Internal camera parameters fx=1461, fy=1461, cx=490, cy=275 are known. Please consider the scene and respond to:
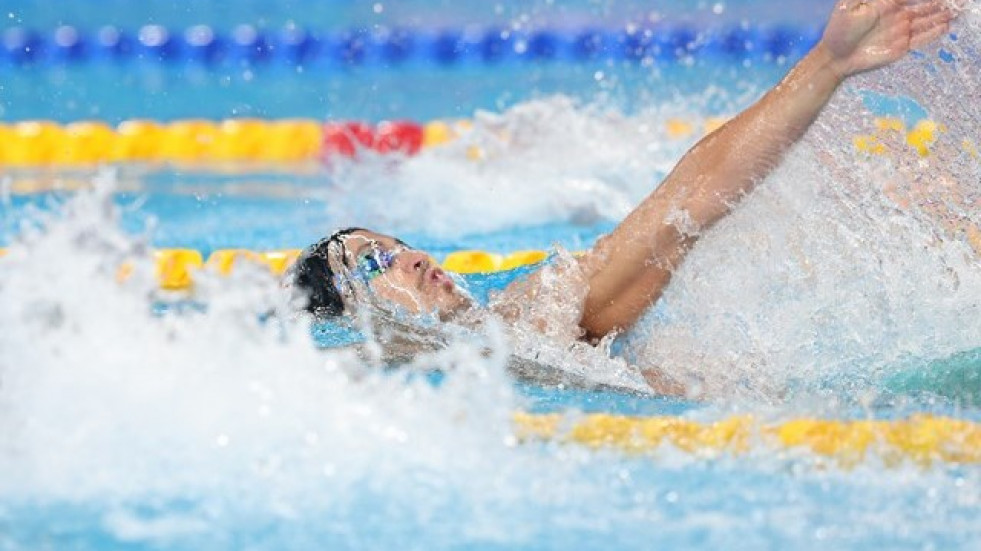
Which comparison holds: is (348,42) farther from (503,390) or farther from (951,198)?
(503,390)

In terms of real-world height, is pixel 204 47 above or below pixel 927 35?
above

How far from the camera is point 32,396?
1.65 m

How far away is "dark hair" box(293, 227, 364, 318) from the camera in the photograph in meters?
2.31

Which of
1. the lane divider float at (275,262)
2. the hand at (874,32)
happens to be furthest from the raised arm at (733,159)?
the lane divider float at (275,262)

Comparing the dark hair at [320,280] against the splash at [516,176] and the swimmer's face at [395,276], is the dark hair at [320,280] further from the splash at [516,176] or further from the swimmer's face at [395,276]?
the splash at [516,176]

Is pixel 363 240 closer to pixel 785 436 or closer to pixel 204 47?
pixel 785 436

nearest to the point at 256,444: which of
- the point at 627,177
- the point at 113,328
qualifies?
the point at 113,328

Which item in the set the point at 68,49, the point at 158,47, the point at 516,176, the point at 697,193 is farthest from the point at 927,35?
the point at 68,49

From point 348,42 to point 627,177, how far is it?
2416 millimetres

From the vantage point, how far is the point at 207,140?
213 inches

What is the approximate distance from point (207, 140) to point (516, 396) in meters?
3.66

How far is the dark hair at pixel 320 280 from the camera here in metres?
2.31

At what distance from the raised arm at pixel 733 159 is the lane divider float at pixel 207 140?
2759 millimetres

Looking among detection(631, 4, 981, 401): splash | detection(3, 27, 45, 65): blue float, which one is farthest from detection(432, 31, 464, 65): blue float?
detection(631, 4, 981, 401): splash
